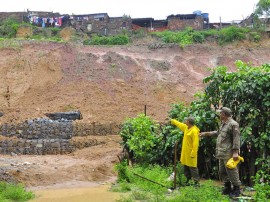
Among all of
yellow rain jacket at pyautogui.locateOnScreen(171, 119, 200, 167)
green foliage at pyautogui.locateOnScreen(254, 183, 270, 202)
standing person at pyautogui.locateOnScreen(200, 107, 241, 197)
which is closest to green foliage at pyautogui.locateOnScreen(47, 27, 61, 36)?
yellow rain jacket at pyautogui.locateOnScreen(171, 119, 200, 167)

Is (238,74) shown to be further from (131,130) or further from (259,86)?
(131,130)

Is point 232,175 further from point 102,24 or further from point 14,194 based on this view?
point 102,24

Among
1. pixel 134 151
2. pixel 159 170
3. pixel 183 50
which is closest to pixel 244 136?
pixel 159 170

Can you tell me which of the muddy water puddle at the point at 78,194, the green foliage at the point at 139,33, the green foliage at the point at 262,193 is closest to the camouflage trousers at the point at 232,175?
the green foliage at the point at 262,193

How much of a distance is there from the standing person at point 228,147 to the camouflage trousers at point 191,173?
2.54ft

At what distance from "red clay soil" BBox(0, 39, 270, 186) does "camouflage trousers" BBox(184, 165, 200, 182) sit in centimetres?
649

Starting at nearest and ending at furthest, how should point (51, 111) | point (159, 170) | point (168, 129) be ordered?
1. point (159, 170)
2. point (168, 129)
3. point (51, 111)

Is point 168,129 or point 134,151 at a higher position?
point 168,129

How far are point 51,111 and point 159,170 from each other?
34.6ft

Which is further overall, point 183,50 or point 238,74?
point 183,50

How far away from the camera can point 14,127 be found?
52.6 ft

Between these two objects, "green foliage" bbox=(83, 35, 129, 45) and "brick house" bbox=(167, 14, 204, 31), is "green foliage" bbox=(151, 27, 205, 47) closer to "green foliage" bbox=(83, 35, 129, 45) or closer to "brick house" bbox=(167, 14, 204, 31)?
"brick house" bbox=(167, 14, 204, 31)

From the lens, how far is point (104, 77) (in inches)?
956

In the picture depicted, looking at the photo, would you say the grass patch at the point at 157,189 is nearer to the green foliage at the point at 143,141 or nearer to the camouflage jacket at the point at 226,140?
the green foliage at the point at 143,141
